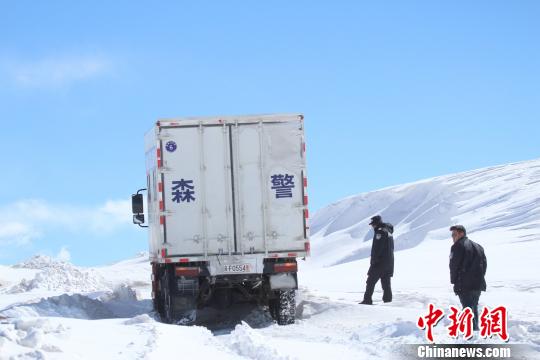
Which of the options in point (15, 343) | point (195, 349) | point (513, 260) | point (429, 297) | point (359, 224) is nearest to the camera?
point (15, 343)

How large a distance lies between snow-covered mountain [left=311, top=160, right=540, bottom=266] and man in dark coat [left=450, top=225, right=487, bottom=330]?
1094 inches

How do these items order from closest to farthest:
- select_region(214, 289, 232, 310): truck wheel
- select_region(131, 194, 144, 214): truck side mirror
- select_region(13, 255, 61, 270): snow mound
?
select_region(214, 289, 232, 310): truck wheel → select_region(131, 194, 144, 214): truck side mirror → select_region(13, 255, 61, 270): snow mound

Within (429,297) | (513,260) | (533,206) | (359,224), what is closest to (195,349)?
(429,297)

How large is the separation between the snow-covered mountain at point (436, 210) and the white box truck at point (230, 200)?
84.4ft

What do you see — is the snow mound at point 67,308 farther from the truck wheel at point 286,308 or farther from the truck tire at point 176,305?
the truck wheel at point 286,308

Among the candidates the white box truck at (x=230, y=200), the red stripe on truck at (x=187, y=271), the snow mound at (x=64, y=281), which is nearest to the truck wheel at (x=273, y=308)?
the white box truck at (x=230, y=200)

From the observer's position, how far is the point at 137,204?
17109 millimetres

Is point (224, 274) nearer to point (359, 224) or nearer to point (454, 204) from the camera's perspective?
point (454, 204)

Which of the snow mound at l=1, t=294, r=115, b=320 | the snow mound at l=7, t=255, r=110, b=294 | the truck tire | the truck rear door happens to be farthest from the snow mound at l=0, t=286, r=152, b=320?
the snow mound at l=7, t=255, r=110, b=294

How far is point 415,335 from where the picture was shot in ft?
35.2

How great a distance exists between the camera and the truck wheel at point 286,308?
14406 mm

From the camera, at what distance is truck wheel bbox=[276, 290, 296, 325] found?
14.4m

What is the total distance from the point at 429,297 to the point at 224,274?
4.38 metres

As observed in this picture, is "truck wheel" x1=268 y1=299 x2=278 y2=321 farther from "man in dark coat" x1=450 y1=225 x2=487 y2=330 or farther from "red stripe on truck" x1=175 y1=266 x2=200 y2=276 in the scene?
"man in dark coat" x1=450 y1=225 x2=487 y2=330
